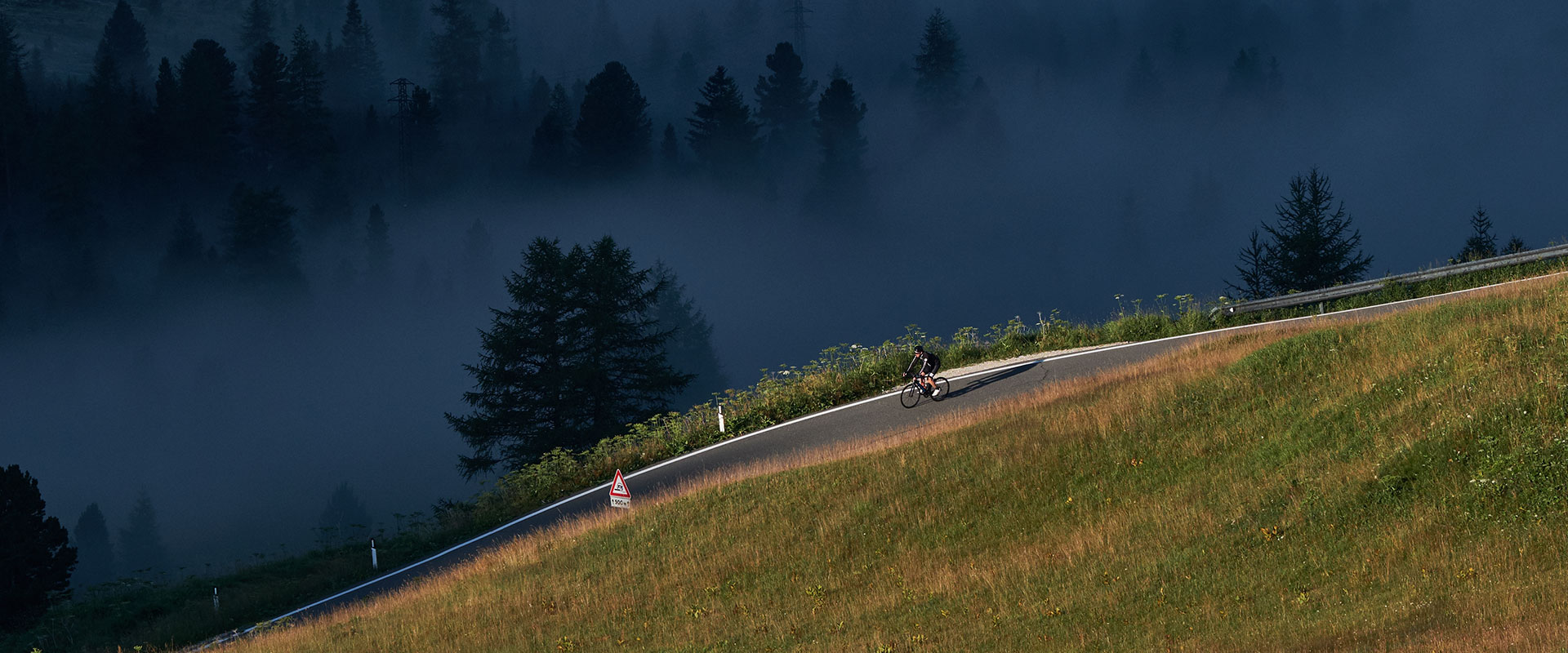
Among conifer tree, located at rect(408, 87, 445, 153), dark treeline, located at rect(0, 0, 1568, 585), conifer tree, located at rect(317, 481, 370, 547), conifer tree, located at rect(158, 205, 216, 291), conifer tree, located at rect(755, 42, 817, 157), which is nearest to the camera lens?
conifer tree, located at rect(317, 481, 370, 547)

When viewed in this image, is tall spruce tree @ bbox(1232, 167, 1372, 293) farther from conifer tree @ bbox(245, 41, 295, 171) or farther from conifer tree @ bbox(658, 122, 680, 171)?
conifer tree @ bbox(245, 41, 295, 171)


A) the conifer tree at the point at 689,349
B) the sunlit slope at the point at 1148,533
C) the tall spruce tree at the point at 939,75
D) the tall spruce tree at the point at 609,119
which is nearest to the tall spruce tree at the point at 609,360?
the sunlit slope at the point at 1148,533

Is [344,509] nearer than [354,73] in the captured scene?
Yes

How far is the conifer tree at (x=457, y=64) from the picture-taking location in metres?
176

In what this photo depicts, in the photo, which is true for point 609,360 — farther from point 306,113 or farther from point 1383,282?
point 306,113

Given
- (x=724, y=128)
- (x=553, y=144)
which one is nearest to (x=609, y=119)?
(x=724, y=128)

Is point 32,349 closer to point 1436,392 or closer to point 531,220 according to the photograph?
point 531,220

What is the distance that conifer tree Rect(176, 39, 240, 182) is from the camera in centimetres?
13050

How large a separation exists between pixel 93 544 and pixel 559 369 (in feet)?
295

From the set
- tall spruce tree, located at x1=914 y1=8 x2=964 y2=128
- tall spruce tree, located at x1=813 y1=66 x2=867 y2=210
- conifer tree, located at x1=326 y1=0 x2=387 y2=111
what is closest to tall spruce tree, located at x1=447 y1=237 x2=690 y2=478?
tall spruce tree, located at x1=813 y1=66 x2=867 y2=210

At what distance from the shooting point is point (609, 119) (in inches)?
5394

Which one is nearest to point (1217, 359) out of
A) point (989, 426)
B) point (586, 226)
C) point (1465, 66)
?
point (989, 426)

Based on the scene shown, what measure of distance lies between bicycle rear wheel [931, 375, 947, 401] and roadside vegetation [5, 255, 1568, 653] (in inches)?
88.7

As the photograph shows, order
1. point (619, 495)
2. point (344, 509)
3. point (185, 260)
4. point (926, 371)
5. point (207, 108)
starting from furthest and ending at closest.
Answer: point (185, 260)
point (207, 108)
point (344, 509)
point (926, 371)
point (619, 495)
